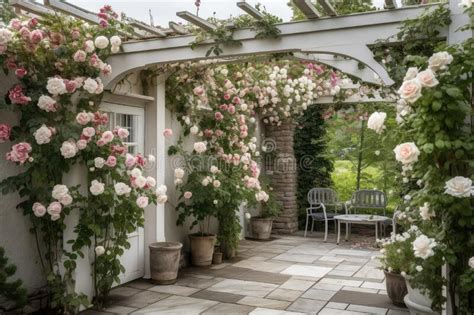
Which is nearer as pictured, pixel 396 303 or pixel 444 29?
pixel 444 29

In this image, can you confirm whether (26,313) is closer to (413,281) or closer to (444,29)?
(413,281)

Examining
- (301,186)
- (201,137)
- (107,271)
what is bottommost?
(107,271)

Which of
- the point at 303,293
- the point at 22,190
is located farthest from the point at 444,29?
the point at 22,190

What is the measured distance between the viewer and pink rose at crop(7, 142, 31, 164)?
3508 mm

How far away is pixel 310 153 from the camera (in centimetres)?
889

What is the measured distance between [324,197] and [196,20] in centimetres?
524

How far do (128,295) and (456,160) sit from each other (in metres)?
3.33

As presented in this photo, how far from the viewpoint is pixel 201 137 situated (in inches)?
246

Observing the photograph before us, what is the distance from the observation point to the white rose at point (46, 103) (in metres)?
3.68

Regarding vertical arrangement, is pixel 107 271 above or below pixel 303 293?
above

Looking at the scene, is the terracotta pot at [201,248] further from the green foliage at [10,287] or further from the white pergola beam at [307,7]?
the white pergola beam at [307,7]

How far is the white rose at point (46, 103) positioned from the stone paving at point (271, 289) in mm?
1846

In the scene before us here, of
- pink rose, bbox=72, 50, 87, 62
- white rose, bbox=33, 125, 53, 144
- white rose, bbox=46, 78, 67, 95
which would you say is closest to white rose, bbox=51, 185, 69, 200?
white rose, bbox=33, 125, 53, 144

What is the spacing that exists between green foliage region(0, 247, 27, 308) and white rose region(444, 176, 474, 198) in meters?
3.13
